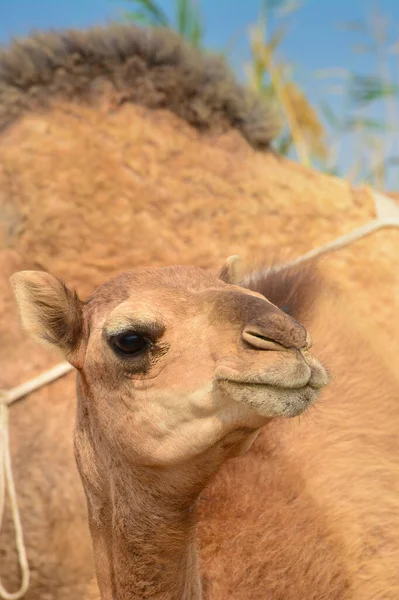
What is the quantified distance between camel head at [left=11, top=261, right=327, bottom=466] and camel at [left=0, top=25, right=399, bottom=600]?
107 cm

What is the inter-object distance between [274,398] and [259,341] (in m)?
0.10

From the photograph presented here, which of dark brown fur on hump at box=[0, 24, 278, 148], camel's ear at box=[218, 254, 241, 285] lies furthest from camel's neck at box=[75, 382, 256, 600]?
dark brown fur on hump at box=[0, 24, 278, 148]

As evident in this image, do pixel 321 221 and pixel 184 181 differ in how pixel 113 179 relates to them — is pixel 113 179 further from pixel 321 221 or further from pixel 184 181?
pixel 321 221

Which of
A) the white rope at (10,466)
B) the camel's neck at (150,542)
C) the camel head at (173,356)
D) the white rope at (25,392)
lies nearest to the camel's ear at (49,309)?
the camel head at (173,356)

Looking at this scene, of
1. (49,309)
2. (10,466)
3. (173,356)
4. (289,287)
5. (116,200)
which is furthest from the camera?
(116,200)

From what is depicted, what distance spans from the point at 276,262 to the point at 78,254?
30.3 inches

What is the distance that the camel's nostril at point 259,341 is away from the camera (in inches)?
56.6

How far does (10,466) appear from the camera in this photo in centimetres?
282

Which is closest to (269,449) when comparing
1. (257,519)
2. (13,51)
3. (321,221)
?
(257,519)

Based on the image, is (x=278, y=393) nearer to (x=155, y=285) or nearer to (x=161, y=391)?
(x=161, y=391)

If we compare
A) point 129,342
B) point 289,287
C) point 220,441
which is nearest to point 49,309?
point 129,342

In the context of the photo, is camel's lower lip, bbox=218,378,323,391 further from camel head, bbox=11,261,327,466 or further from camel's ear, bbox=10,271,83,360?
camel's ear, bbox=10,271,83,360

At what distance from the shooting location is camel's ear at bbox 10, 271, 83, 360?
181cm

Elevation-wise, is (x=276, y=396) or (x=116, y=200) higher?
(x=276, y=396)
